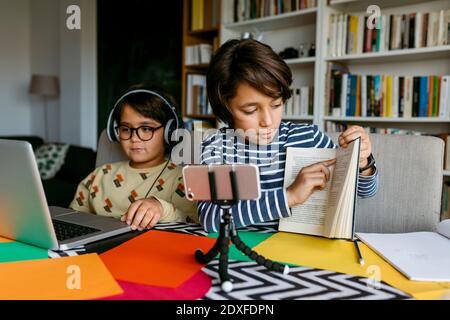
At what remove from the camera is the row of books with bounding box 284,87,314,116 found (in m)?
2.76

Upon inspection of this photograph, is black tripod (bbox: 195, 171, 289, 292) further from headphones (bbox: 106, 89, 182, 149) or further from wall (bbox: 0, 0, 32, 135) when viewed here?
wall (bbox: 0, 0, 32, 135)

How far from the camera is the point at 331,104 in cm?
264

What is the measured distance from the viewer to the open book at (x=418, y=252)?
0.65m

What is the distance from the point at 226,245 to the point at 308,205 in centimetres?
33

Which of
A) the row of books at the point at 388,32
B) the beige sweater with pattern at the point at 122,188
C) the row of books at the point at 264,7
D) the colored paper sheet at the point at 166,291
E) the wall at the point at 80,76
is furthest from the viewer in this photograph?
the wall at the point at 80,76

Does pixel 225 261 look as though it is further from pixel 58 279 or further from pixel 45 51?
pixel 45 51

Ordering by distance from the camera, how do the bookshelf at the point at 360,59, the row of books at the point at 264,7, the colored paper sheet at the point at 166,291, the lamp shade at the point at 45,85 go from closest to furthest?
the colored paper sheet at the point at 166,291
the bookshelf at the point at 360,59
the row of books at the point at 264,7
the lamp shade at the point at 45,85

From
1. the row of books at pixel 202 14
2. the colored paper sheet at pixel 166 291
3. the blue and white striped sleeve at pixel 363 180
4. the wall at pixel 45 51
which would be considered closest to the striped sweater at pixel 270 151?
the blue and white striped sleeve at pixel 363 180

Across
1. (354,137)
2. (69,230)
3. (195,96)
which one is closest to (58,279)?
(69,230)

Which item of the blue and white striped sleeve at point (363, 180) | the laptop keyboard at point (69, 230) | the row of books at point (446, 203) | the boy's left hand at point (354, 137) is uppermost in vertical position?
the boy's left hand at point (354, 137)

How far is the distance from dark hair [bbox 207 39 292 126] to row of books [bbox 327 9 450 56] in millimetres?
1664

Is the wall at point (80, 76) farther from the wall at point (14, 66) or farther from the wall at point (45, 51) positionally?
the wall at point (14, 66)

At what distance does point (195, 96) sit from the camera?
339 centimetres

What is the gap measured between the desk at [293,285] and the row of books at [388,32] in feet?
6.74
